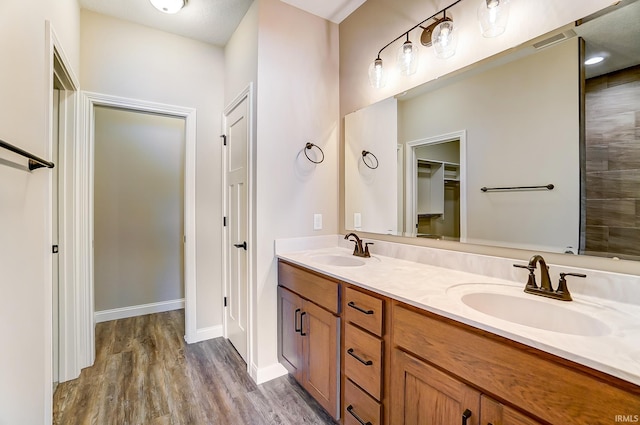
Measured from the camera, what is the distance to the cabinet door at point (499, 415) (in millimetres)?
788

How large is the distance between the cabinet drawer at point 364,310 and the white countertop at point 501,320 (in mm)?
54

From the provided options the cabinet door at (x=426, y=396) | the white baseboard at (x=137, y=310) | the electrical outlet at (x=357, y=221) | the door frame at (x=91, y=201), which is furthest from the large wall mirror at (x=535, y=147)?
the white baseboard at (x=137, y=310)

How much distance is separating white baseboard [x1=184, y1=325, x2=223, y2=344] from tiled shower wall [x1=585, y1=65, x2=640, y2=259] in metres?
2.82

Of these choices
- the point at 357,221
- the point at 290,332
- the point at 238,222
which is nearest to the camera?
the point at 290,332

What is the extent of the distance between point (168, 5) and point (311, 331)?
8.14ft

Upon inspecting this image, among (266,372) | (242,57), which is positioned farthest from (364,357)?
(242,57)

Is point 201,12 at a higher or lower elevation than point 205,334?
higher

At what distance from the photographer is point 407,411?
44.3 inches

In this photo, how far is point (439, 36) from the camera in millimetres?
1535

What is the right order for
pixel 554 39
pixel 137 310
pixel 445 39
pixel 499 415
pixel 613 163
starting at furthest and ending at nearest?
pixel 137 310, pixel 445 39, pixel 554 39, pixel 613 163, pixel 499 415

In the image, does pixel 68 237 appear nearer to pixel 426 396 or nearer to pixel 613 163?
pixel 426 396

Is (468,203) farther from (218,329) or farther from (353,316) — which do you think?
(218,329)

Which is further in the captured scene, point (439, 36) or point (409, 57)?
point (409, 57)

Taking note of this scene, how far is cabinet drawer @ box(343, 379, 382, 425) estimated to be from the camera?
1.27 meters
